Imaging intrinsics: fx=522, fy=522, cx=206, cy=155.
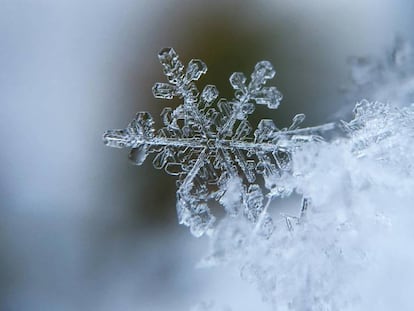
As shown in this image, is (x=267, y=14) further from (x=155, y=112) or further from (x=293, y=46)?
(x=155, y=112)

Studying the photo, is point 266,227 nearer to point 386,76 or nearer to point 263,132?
point 263,132

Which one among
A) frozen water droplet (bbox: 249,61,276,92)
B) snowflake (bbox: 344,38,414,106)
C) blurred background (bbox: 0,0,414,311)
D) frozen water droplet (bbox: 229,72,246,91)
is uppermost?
snowflake (bbox: 344,38,414,106)

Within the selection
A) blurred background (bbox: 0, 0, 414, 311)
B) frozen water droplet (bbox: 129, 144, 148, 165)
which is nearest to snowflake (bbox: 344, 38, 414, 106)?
blurred background (bbox: 0, 0, 414, 311)

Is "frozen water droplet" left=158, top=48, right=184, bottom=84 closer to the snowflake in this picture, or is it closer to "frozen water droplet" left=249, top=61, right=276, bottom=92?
"frozen water droplet" left=249, top=61, right=276, bottom=92

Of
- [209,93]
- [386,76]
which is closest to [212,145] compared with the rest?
[209,93]

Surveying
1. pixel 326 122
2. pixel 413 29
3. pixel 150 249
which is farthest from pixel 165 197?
pixel 413 29
